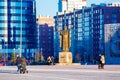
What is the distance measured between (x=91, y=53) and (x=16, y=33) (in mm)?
38693

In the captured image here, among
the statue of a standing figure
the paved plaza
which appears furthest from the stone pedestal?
the paved plaza

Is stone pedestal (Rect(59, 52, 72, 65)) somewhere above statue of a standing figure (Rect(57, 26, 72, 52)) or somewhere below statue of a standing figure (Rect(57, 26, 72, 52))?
below

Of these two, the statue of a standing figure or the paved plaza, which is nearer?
the paved plaza

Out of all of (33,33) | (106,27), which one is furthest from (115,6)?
(33,33)

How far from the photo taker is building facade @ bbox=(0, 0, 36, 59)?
17150 cm

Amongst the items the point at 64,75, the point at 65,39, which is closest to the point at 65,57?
the point at 65,39

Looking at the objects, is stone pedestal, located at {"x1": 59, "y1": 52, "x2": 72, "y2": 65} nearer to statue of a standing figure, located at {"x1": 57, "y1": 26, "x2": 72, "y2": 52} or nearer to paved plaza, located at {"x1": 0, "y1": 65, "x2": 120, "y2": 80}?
statue of a standing figure, located at {"x1": 57, "y1": 26, "x2": 72, "y2": 52}

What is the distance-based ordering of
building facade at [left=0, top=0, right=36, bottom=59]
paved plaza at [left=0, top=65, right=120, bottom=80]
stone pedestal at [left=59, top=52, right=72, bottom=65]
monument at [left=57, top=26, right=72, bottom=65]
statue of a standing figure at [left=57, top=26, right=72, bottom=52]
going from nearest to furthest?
paved plaza at [left=0, top=65, right=120, bottom=80]
stone pedestal at [left=59, top=52, right=72, bottom=65]
monument at [left=57, top=26, right=72, bottom=65]
statue of a standing figure at [left=57, top=26, right=72, bottom=52]
building facade at [left=0, top=0, right=36, bottom=59]

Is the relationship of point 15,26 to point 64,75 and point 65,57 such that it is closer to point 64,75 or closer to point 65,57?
point 65,57

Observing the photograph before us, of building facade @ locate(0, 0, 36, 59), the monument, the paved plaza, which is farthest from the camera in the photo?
building facade @ locate(0, 0, 36, 59)

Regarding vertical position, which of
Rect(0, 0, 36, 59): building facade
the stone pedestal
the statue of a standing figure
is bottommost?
the stone pedestal

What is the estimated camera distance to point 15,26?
567 feet

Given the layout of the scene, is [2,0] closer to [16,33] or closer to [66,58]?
[16,33]

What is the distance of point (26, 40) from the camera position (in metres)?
175
